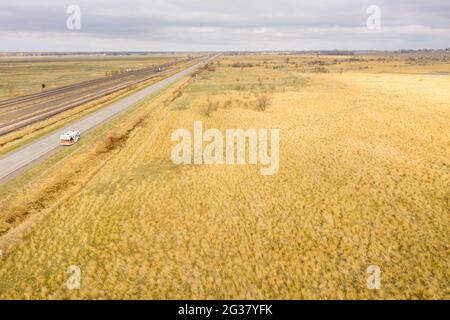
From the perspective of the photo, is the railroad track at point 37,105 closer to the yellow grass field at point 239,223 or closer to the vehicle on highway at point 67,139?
the vehicle on highway at point 67,139

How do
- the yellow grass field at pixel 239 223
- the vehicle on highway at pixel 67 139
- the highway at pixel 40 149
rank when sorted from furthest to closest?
1. the vehicle on highway at pixel 67 139
2. the highway at pixel 40 149
3. the yellow grass field at pixel 239 223

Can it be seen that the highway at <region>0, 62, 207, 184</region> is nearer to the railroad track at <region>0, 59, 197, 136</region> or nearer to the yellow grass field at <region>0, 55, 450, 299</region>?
the yellow grass field at <region>0, 55, 450, 299</region>

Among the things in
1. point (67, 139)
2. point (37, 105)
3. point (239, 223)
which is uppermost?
point (37, 105)

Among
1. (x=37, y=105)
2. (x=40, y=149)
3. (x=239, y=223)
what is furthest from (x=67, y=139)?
(x=37, y=105)

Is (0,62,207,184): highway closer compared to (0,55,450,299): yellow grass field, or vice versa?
(0,55,450,299): yellow grass field

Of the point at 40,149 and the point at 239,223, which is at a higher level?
the point at 40,149

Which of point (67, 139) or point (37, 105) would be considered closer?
point (67, 139)

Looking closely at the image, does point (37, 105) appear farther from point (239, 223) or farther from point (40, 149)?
point (239, 223)

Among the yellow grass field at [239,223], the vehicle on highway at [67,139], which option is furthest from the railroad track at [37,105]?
the yellow grass field at [239,223]

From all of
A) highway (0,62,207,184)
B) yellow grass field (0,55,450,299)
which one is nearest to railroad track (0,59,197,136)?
highway (0,62,207,184)
